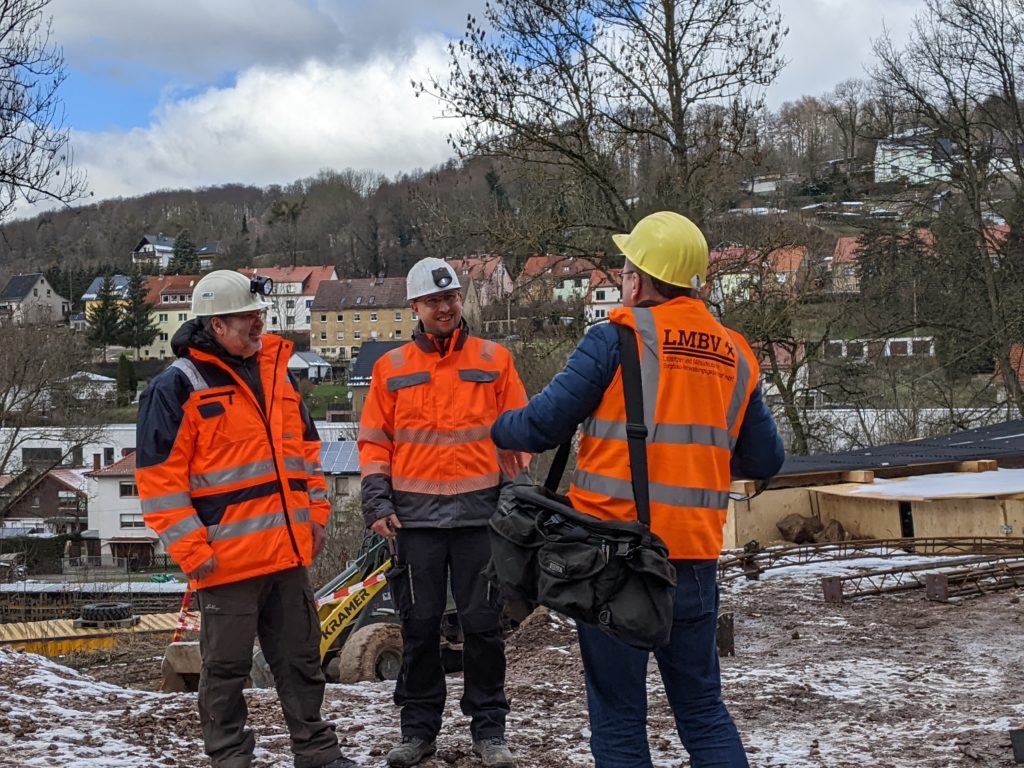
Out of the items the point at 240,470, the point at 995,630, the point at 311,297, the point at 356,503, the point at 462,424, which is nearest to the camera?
the point at 240,470

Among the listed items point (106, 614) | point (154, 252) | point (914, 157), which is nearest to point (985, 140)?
point (914, 157)

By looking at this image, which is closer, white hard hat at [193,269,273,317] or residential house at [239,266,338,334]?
white hard hat at [193,269,273,317]

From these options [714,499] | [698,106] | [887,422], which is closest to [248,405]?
[714,499]

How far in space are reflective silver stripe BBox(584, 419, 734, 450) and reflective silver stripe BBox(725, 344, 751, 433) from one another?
0.46 feet

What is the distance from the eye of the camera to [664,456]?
318cm

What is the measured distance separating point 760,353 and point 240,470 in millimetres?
15196

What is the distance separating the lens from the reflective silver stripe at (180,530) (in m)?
4.03

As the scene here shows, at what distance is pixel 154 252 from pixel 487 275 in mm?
90497

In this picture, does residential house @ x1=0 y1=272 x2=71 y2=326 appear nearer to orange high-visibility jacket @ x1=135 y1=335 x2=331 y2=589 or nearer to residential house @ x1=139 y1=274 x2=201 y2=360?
residential house @ x1=139 y1=274 x2=201 y2=360

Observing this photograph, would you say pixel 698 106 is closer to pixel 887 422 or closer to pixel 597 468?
pixel 887 422

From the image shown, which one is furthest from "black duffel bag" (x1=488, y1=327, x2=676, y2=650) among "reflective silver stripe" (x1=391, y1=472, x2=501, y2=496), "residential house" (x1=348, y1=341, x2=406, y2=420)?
"residential house" (x1=348, y1=341, x2=406, y2=420)

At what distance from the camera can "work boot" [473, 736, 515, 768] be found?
441cm

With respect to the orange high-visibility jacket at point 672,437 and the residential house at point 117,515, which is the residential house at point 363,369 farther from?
the orange high-visibility jacket at point 672,437

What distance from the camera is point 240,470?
4215mm
